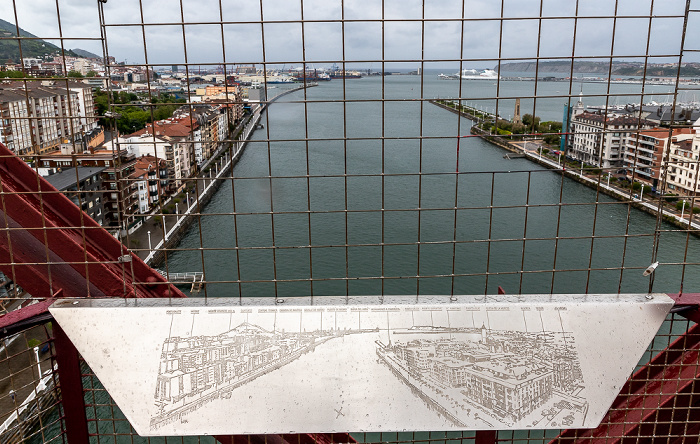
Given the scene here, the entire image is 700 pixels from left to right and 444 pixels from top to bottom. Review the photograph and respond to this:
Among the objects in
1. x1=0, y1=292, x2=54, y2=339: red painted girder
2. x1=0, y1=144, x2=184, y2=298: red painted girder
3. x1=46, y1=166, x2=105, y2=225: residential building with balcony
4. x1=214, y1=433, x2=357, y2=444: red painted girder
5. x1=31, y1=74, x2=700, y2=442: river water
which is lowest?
x1=31, y1=74, x2=700, y2=442: river water

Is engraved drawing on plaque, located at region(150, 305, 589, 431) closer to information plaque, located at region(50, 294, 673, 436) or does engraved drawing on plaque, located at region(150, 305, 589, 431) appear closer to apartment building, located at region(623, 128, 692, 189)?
information plaque, located at region(50, 294, 673, 436)

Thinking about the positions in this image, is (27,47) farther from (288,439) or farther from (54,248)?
(288,439)

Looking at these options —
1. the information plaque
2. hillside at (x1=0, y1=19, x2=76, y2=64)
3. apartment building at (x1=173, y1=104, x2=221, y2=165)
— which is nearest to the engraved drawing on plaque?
the information plaque

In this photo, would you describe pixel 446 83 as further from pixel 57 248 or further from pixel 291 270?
pixel 57 248

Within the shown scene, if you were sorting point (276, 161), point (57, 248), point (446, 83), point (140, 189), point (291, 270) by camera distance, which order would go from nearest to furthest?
1. point (57, 248)
2. point (291, 270)
3. point (140, 189)
4. point (276, 161)
5. point (446, 83)

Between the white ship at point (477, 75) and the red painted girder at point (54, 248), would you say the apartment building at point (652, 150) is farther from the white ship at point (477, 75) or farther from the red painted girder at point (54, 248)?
the red painted girder at point (54, 248)

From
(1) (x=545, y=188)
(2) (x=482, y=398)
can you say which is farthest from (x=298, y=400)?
(1) (x=545, y=188)

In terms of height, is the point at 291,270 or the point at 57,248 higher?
the point at 57,248
